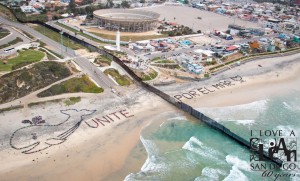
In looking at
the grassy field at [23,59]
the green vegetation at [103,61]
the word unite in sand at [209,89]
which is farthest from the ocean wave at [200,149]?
the grassy field at [23,59]

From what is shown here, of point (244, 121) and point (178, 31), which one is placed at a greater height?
point (178, 31)

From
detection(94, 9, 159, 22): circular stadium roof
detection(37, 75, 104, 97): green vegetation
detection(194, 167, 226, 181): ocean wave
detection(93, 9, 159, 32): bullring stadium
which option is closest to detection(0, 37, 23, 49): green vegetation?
detection(37, 75, 104, 97): green vegetation

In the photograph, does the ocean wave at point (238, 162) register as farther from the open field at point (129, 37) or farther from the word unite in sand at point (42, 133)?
the open field at point (129, 37)

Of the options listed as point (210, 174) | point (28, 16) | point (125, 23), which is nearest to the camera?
point (210, 174)

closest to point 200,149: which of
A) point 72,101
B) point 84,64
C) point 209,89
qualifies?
point 209,89

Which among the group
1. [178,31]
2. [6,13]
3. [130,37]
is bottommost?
[130,37]

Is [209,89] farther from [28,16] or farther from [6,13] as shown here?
[6,13]

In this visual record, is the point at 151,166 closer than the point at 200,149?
Yes
